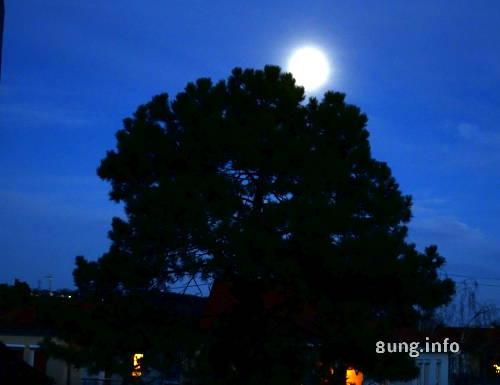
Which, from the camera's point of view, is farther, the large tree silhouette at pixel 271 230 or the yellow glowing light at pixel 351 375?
the yellow glowing light at pixel 351 375

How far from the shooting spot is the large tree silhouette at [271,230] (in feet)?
59.0

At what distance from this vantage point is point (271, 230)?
709 inches

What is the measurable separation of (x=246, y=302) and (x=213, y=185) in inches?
120

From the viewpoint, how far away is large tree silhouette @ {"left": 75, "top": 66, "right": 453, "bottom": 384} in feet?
59.0

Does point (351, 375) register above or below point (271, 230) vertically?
below

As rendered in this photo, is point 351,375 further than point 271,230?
Yes

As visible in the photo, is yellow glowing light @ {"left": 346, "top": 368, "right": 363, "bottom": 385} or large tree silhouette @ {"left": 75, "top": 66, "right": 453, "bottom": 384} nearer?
large tree silhouette @ {"left": 75, "top": 66, "right": 453, "bottom": 384}

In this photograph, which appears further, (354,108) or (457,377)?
(457,377)

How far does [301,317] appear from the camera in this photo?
19219 millimetres

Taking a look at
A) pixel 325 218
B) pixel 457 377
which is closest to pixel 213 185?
pixel 325 218

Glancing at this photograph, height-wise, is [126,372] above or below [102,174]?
below

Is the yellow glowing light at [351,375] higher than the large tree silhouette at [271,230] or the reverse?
the reverse

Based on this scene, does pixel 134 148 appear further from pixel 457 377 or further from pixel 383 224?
pixel 457 377

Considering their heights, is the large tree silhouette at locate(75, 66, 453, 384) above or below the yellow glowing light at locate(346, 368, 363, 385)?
above
